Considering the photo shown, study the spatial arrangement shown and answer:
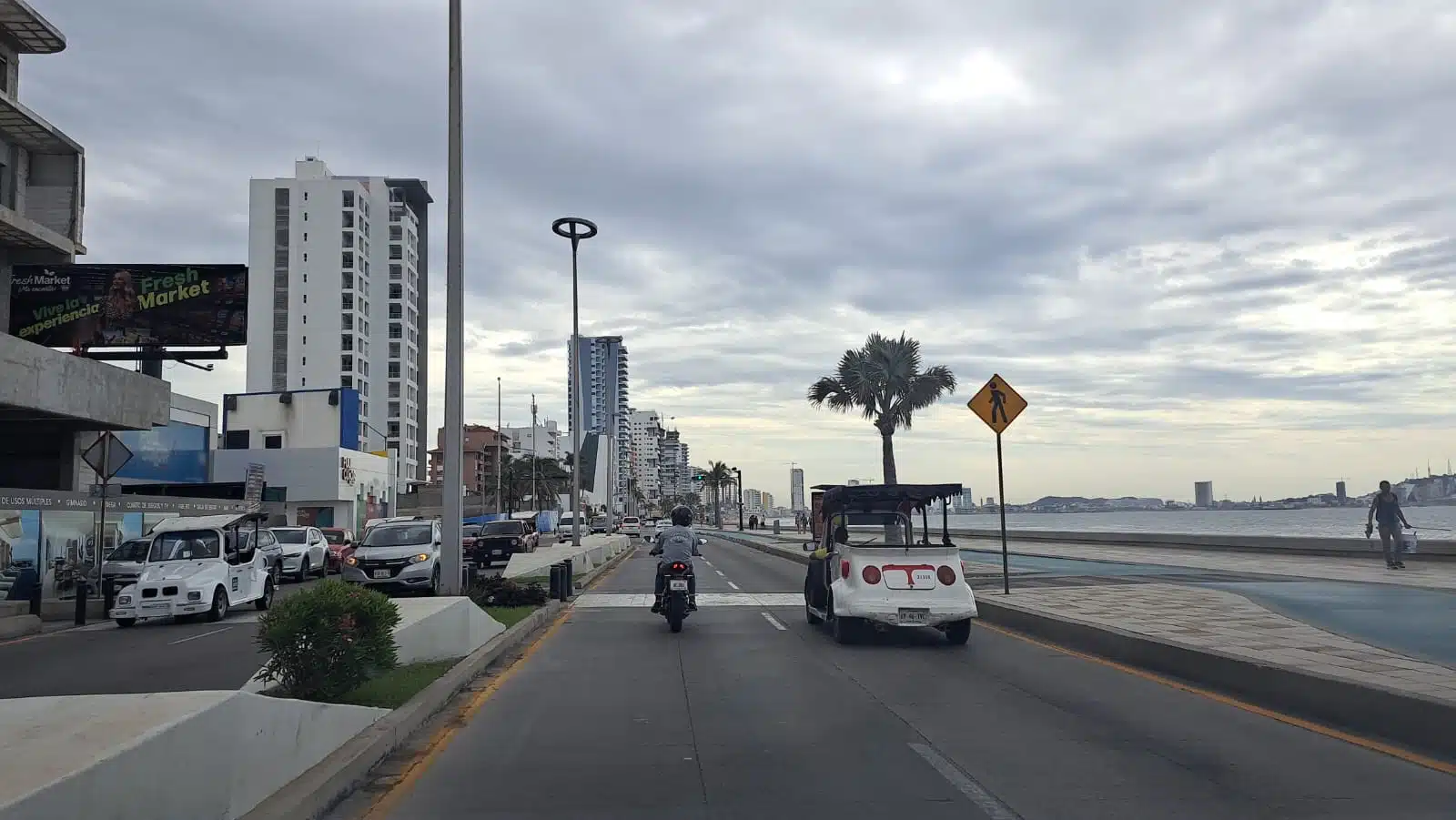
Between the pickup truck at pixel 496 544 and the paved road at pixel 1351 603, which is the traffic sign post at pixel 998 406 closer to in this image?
the paved road at pixel 1351 603

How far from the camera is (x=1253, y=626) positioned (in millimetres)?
13812

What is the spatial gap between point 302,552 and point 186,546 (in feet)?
42.5

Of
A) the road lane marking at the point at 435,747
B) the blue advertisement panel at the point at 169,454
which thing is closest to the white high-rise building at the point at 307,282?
the blue advertisement panel at the point at 169,454

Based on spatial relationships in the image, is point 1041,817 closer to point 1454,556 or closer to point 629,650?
point 629,650

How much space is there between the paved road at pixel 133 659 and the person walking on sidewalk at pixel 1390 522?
21.3m

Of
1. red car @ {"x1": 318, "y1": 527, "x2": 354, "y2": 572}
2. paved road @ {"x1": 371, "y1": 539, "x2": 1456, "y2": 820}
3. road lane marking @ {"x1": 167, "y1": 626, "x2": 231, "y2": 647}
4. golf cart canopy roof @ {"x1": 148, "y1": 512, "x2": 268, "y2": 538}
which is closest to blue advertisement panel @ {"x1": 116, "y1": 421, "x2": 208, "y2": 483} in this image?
red car @ {"x1": 318, "y1": 527, "x2": 354, "y2": 572}

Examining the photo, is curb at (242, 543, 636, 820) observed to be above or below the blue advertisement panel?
below

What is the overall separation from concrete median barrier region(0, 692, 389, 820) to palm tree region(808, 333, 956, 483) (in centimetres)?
3519

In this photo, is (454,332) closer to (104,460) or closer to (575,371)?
(104,460)

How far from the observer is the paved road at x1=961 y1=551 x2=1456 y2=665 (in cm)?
1223

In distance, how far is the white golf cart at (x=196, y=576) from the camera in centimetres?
1941

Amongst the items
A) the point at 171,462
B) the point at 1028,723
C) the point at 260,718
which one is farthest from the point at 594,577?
the point at 171,462

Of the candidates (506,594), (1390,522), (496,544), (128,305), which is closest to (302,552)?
(496,544)

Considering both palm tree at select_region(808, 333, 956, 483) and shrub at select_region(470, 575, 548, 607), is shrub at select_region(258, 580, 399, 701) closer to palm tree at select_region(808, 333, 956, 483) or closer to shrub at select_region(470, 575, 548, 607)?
shrub at select_region(470, 575, 548, 607)
